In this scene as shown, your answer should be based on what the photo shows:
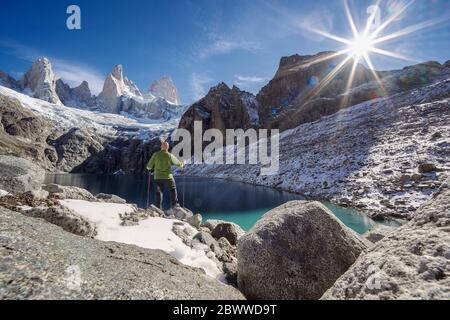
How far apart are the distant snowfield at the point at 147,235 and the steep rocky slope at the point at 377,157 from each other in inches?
566

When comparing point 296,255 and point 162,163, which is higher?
point 162,163

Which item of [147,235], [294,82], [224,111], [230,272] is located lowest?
[230,272]

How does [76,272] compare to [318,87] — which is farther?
[318,87]

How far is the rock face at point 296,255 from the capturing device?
14.5 feet

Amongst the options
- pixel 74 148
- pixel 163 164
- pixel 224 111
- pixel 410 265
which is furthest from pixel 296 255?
pixel 74 148

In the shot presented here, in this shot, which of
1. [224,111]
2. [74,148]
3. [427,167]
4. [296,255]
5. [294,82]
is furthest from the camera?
[74,148]

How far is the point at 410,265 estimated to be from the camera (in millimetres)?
2455

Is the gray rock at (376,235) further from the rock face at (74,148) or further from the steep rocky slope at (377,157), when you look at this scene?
the rock face at (74,148)

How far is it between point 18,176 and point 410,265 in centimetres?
1068

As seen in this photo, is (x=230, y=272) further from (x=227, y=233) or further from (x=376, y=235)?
(x=376, y=235)

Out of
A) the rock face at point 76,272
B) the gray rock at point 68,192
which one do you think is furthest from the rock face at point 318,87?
the rock face at point 76,272

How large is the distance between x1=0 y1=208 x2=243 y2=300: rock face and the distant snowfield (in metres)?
1.68

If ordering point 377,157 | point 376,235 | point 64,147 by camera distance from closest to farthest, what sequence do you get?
point 376,235
point 377,157
point 64,147
